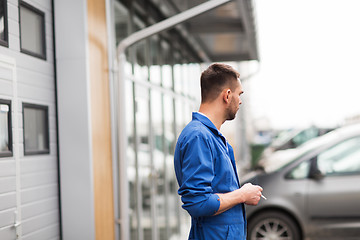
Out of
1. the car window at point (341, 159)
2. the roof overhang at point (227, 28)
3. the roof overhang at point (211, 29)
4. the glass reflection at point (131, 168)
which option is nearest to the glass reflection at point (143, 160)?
the glass reflection at point (131, 168)

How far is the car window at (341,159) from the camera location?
7.37 m

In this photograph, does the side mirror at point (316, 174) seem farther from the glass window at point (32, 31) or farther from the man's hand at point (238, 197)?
the man's hand at point (238, 197)

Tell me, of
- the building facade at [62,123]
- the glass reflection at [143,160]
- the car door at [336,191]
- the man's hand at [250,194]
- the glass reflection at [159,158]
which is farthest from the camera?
the glass reflection at [159,158]

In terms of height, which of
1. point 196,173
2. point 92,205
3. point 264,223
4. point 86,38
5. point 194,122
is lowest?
point 264,223

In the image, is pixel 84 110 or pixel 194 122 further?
pixel 84 110

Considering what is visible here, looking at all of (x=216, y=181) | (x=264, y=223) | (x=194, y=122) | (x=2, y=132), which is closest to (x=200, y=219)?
(x=216, y=181)

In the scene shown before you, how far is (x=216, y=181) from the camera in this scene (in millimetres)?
2756

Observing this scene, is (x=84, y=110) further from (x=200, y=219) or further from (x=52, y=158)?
(x=200, y=219)

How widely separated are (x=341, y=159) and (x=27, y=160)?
16.4ft

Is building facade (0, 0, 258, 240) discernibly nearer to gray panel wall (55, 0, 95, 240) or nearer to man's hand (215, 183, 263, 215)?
gray panel wall (55, 0, 95, 240)

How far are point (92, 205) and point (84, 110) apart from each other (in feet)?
2.49

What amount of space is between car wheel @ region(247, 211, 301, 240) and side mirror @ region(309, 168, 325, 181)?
0.67 m

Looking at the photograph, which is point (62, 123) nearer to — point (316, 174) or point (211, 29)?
point (316, 174)

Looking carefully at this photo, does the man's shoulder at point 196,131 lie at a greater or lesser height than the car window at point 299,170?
greater
